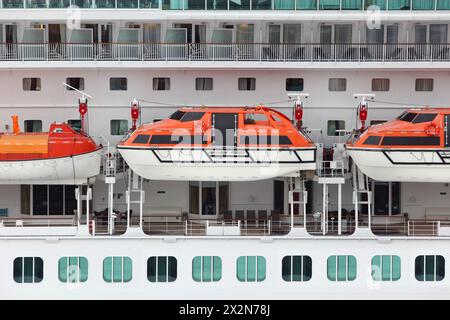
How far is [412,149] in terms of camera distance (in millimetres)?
23531

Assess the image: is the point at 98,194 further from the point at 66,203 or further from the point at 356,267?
the point at 356,267

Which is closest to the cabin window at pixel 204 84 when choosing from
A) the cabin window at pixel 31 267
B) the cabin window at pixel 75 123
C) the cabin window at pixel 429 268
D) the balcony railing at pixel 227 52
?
the balcony railing at pixel 227 52

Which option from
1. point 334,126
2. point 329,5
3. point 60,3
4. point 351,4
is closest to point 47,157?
point 60,3

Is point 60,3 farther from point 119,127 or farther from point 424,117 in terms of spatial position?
point 424,117

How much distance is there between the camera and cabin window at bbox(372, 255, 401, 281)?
23922 mm

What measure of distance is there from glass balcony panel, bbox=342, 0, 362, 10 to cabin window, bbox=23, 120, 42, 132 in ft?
27.9

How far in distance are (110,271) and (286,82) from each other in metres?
6.86

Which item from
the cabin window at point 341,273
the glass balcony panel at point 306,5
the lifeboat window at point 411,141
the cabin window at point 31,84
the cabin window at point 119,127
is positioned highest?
the glass balcony panel at point 306,5

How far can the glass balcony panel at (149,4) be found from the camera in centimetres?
2533

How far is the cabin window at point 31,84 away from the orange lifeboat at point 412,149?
8.60 meters

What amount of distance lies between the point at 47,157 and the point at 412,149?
8.77 m

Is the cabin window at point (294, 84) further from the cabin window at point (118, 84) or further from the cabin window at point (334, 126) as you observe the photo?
the cabin window at point (118, 84)

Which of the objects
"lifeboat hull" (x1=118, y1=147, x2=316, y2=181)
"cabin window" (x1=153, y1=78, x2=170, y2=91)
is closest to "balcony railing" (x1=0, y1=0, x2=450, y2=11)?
"cabin window" (x1=153, y1=78, x2=170, y2=91)
